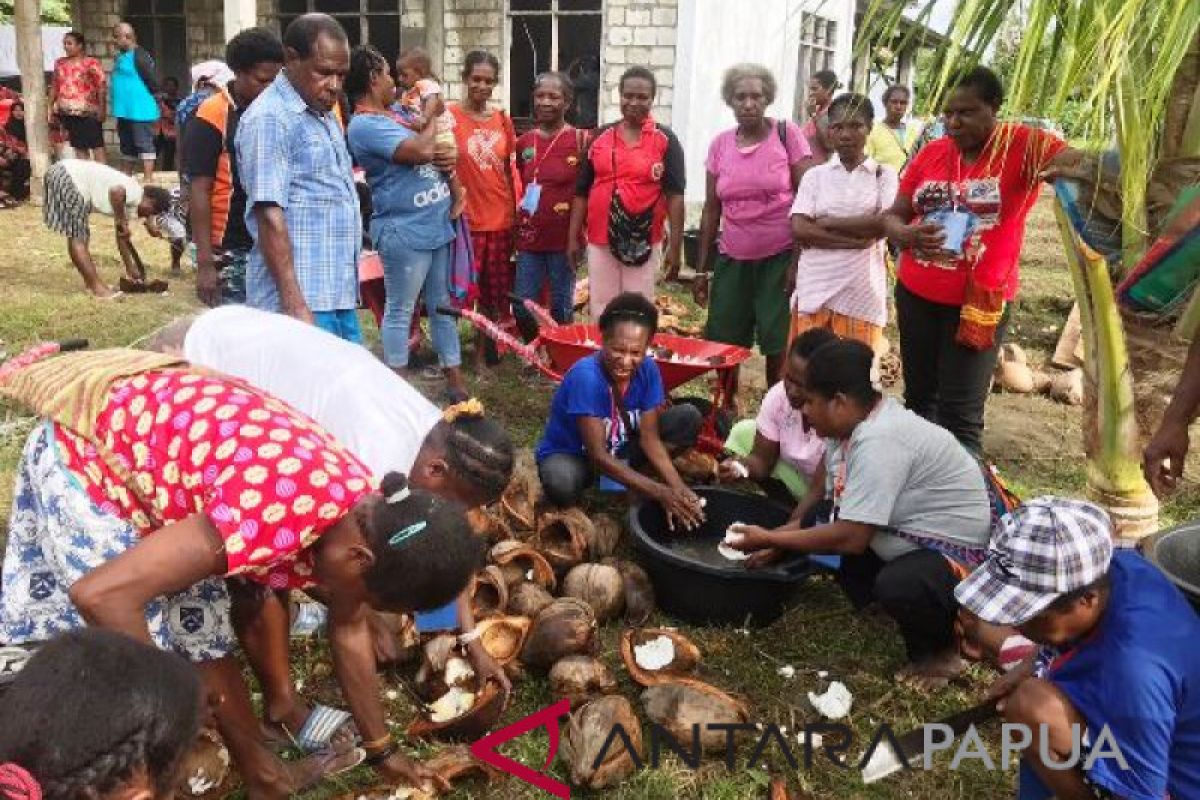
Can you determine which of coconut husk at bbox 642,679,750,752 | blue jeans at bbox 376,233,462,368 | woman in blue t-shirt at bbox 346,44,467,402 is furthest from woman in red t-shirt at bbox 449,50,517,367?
coconut husk at bbox 642,679,750,752

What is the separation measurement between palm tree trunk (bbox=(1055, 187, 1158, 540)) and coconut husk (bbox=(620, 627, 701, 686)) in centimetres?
163

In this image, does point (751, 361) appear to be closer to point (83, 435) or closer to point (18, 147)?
point (83, 435)

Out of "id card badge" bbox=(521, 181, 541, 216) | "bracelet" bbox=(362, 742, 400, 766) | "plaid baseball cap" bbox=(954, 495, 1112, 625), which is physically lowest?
"bracelet" bbox=(362, 742, 400, 766)

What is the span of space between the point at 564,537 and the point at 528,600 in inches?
20.5

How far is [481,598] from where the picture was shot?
329cm

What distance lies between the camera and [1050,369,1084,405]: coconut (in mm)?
6148

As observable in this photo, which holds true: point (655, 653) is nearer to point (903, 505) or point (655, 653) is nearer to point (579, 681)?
point (579, 681)

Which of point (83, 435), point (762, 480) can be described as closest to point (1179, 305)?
point (762, 480)

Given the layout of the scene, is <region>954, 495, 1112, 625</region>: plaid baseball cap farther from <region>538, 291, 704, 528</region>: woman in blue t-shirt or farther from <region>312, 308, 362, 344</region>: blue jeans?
<region>312, 308, 362, 344</region>: blue jeans

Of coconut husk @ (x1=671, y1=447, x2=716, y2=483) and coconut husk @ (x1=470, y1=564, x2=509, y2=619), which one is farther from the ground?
coconut husk @ (x1=671, y1=447, x2=716, y2=483)

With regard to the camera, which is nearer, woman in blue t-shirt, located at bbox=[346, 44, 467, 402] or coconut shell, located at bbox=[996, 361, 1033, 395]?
woman in blue t-shirt, located at bbox=[346, 44, 467, 402]

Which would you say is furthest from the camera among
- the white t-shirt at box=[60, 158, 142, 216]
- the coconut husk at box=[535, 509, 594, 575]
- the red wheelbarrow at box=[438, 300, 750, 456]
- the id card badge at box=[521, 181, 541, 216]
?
the white t-shirt at box=[60, 158, 142, 216]

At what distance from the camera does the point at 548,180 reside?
5.80 metres

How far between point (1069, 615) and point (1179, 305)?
1.69m
